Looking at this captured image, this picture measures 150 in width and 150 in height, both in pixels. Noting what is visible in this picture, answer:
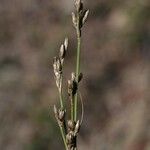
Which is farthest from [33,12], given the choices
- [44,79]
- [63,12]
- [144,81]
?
[144,81]

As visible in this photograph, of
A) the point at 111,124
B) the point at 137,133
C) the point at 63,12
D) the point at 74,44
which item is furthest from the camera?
the point at 63,12

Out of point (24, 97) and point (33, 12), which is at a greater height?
point (33, 12)

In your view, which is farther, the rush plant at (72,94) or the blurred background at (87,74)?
the blurred background at (87,74)

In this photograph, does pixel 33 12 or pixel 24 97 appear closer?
pixel 24 97

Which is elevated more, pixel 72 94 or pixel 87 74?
pixel 87 74

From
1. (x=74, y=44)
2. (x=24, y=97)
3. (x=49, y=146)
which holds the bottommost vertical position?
(x=49, y=146)

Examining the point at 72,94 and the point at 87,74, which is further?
the point at 87,74

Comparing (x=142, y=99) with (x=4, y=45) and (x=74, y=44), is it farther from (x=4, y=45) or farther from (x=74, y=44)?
(x=4, y=45)

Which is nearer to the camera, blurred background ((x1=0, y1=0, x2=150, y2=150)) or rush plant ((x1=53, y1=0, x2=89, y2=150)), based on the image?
rush plant ((x1=53, y1=0, x2=89, y2=150))
